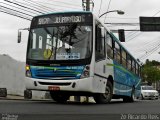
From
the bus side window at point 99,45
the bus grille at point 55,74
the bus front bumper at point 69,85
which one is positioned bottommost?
the bus front bumper at point 69,85

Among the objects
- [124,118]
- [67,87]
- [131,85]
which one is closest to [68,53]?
[67,87]

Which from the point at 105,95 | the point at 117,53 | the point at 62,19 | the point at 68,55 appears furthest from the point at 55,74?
the point at 117,53

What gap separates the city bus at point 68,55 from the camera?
14.3m

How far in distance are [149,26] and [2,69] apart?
1421 centimetres

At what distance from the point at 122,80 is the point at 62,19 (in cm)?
571

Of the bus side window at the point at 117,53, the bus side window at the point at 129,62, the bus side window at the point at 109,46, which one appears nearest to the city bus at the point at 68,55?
the bus side window at the point at 109,46

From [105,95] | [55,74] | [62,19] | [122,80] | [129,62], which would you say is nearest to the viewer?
[55,74]

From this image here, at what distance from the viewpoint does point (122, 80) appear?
19500mm

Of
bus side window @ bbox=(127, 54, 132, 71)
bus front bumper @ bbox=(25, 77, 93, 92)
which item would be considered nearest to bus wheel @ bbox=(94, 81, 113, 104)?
bus front bumper @ bbox=(25, 77, 93, 92)

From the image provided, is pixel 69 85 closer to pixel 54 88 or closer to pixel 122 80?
pixel 54 88

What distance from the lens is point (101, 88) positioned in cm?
1528

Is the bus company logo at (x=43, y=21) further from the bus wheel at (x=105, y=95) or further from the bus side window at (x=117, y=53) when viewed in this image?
the bus side window at (x=117, y=53)

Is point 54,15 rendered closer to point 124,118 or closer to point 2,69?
point 124,118

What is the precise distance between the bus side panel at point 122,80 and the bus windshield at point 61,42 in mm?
3501
